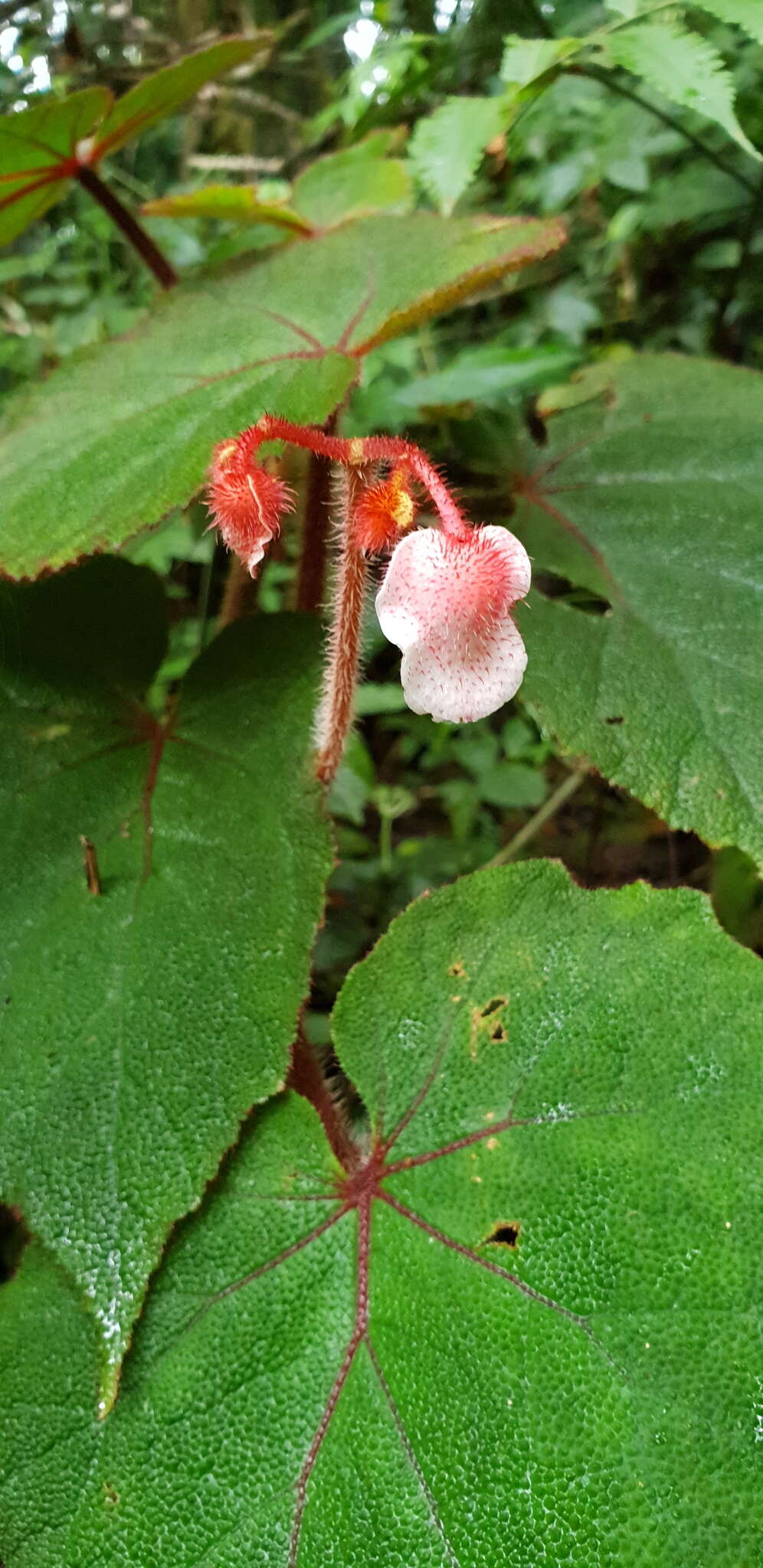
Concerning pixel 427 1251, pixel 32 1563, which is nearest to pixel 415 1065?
pixel 427 1251

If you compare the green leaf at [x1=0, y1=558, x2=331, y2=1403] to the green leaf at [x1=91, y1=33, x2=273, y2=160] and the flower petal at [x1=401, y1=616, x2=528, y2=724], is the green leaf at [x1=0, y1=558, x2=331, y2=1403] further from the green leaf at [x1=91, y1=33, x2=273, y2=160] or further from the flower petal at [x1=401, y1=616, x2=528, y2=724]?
the green leaf at [x1=91, y1=33, x2=273, y2=160]

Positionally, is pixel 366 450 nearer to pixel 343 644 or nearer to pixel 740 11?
pixel 343 644

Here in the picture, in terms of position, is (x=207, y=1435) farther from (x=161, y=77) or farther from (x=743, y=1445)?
(x=161, y=77)

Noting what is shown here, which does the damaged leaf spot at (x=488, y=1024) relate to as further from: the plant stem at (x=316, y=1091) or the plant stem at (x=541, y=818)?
the plant stem at (x=541, y=818)

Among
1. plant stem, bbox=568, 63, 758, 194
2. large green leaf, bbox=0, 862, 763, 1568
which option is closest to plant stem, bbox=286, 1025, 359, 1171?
large green leaf, bbox=0, 862, 763, 1568

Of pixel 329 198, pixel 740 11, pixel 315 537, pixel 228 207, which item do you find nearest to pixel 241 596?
pixel 315 537
